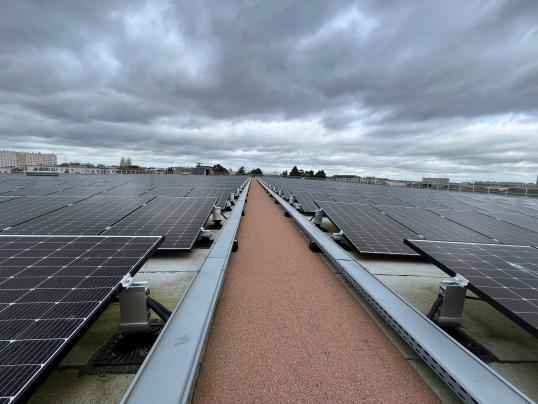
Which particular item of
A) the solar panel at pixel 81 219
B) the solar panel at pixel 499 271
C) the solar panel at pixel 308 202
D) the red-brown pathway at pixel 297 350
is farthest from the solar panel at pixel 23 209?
the solar panel at pixel 308 202

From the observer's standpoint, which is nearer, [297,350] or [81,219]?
[297,350]

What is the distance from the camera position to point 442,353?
3.21m

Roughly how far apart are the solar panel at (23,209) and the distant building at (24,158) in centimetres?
13434

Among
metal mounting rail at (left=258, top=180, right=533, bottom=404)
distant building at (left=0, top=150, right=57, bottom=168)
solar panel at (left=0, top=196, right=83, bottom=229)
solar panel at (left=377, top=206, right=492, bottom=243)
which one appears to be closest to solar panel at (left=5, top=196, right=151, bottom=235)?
solar panel at (left=0, top=196, right=83, bottom=229)

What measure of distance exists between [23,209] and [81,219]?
3.13 metres

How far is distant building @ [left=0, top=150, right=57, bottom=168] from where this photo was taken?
108m

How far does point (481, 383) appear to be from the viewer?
8.86 ft

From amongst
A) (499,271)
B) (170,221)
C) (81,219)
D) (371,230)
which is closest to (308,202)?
(371,230)

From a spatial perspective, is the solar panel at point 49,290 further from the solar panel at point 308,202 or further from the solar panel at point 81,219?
the solar panel at point 308,202

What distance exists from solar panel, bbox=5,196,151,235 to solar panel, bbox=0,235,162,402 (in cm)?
191

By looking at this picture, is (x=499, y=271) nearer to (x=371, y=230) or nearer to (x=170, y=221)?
(x=371, y=230)

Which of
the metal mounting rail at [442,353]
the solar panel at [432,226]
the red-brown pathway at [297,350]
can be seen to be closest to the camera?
the metal mounting rail at [442,353]

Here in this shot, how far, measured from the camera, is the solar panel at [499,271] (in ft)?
10.9

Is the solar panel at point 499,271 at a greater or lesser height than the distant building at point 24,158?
lesser
